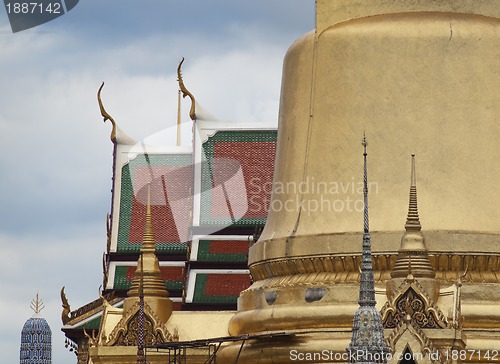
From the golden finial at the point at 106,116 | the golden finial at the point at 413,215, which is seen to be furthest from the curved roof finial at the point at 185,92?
the golden finial at the point at 413,215

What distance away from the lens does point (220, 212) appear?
33.3 metres

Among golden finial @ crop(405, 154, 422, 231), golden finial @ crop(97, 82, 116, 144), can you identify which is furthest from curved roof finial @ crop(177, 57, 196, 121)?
golden finial @ crop(405, 154, 422, 231)

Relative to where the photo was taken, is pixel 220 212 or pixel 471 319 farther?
pixel 220 212

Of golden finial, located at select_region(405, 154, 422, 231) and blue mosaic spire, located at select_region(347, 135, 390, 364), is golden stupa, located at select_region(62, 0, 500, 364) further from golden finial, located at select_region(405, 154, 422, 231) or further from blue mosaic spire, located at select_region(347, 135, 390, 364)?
blue mosaic spire, located at select_region(347, 135, 390, 364)

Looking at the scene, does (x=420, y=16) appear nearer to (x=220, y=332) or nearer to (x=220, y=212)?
(x=220, y=332)

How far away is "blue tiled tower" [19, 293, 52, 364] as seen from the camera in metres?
35.5

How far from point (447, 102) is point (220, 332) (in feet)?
12.9

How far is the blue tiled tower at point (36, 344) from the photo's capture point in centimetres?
3550

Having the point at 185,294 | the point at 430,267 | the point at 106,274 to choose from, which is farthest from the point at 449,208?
the point at 106,274

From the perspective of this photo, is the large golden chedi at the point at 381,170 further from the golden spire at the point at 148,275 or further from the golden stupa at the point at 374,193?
the golden spire at the point at 148,275

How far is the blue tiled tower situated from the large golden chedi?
386 inches

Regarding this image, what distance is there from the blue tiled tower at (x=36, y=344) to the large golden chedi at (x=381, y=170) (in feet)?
32.2

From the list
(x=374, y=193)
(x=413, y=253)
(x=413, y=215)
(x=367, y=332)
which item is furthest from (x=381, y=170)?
(x=367, y=332)

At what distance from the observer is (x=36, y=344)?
35.8 meters
